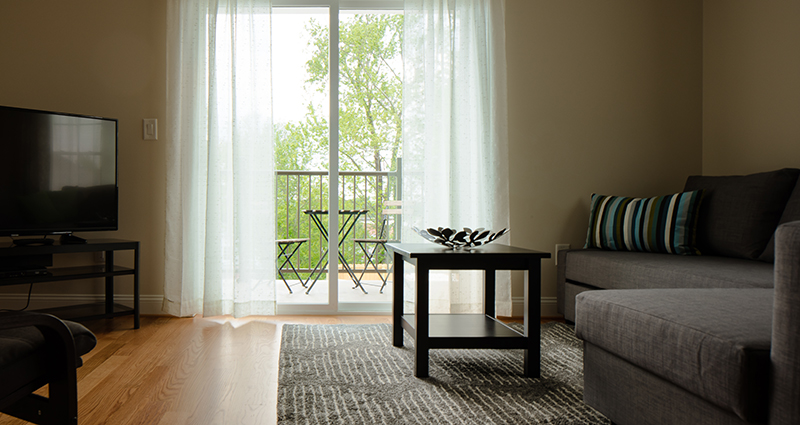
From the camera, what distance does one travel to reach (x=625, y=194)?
3.29m

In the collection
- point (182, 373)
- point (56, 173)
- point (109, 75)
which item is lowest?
point (182, 373)

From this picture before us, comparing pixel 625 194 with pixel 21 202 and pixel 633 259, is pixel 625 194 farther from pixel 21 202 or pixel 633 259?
pixel 21 202

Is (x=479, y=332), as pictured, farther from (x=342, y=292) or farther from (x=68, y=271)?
(x=68, y=271)

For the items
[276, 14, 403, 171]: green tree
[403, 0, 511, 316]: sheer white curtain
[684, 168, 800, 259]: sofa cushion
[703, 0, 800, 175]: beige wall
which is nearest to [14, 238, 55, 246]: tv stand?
[276, 14, 403, 171]: green tree

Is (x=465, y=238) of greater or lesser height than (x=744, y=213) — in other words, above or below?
below

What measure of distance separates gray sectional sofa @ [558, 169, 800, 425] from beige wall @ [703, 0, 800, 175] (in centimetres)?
77

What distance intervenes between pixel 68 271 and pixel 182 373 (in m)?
1.27

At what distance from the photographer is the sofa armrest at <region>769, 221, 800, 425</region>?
0.88 metres

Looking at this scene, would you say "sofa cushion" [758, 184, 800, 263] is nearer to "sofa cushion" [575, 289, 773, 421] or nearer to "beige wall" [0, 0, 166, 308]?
"sofa cushion" [575, 289, 773, 421]

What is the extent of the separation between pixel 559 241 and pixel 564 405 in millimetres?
1764

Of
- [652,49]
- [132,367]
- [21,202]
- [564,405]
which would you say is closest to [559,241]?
[652,49]

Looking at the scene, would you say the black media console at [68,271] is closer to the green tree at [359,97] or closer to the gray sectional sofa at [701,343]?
the green tree at [359,97]

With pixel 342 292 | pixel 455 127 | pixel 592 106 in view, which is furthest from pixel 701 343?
pixel 342 292

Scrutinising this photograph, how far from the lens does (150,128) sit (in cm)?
311
